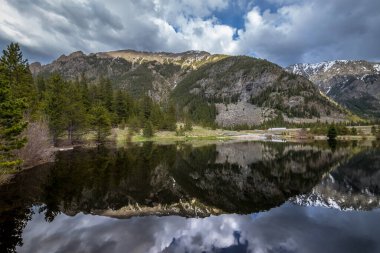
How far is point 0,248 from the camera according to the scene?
1762 cm

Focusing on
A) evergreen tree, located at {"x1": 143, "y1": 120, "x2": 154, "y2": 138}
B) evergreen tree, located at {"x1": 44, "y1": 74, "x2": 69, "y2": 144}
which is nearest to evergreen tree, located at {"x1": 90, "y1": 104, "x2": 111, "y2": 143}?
evergreen tree, located at {"x1": 44, "y1": 74, "x2": 69, "y2": 144}

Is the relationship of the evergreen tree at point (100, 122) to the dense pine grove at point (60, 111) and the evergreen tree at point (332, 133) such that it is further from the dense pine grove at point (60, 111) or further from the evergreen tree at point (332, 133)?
the evergreen tree at point (332, 133)

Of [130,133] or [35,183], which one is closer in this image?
[35,183]

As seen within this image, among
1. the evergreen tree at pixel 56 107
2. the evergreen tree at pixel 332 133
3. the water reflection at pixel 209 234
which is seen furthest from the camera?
the evergreen tree at pixel 332 133

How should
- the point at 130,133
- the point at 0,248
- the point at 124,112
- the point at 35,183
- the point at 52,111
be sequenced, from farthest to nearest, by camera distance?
the point at 124,112 → the point at 130,133 → the point at 52,111 → the point at 35,183 → the point at 0,248

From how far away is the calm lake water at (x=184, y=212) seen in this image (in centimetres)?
1951

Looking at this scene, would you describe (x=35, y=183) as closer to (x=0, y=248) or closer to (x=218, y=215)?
(x=0, y=248)

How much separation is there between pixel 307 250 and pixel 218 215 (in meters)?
9.49

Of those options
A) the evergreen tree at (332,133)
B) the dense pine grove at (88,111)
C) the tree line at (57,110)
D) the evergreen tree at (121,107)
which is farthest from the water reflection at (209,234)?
the evergreen tree at (332,133)

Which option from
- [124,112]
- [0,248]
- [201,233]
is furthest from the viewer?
[124,112]

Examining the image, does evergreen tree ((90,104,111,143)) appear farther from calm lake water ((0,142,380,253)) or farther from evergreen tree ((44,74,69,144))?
calm lake water ((0,142,380,253))

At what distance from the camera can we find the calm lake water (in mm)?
19514

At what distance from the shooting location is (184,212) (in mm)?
27703

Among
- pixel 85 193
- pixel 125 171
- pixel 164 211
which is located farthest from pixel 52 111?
pixel 164 211
